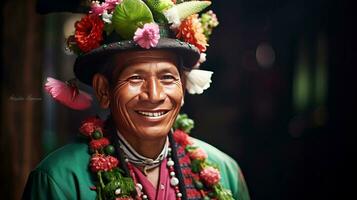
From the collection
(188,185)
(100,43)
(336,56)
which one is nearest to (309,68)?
(336,56)

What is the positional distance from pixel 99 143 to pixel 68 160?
0.12 m

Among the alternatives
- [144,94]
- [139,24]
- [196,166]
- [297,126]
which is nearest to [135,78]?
[144,94]

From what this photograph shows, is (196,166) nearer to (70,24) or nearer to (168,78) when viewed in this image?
(168,78)

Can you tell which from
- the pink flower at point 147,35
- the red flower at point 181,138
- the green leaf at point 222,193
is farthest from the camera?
the red flower at point 181,138

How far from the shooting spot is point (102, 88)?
1.88 metres

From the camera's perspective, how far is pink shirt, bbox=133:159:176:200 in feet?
6.09

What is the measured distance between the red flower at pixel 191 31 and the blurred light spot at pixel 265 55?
0.49 meters

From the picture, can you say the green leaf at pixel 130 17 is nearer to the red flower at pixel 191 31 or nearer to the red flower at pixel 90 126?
the red flower at pixel 191 31

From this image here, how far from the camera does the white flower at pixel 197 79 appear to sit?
201cm

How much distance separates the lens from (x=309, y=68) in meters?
2.35

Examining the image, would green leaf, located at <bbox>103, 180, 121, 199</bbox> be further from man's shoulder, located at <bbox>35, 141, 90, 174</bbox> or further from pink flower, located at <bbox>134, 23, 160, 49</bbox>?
pink flower, located at <bbox>134, 23, 160, 49</bbox>

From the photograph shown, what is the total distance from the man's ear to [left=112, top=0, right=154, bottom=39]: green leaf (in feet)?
0.58

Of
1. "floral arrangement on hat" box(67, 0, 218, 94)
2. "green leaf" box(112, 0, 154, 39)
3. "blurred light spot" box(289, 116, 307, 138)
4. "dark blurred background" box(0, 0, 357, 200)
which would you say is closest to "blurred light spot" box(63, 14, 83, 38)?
"dark blurred background" box(0, 0, 357, 200)

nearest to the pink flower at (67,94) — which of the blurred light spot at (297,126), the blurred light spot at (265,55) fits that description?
the blurred light spot at (265,55)
